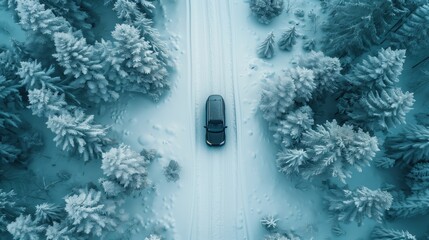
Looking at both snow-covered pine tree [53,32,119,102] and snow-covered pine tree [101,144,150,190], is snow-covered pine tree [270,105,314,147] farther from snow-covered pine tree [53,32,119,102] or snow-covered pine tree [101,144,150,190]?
snow-covered pine tree [53,32,119,102]

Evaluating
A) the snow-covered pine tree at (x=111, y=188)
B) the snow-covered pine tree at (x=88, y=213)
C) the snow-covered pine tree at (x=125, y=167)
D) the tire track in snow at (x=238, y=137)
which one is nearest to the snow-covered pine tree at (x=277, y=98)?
the tire track in snow at (x=238, y=137)

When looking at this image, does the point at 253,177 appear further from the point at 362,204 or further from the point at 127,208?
the point at 127,208

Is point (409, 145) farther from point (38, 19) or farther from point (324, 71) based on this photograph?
point (38, 19)

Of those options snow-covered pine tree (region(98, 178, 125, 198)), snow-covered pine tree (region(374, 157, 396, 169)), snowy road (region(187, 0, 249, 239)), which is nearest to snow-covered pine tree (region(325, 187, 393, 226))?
snow-covered pine tree (region(374, 157, 396, 169))

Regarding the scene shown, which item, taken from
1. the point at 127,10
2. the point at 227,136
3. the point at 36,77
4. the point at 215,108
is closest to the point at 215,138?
the point at 227,136

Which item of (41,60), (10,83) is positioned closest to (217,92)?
(41,60)

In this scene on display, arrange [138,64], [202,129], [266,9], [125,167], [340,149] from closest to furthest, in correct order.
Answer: [340,149]
[125,167]
[138,64]
[202,129]
[266,9]
